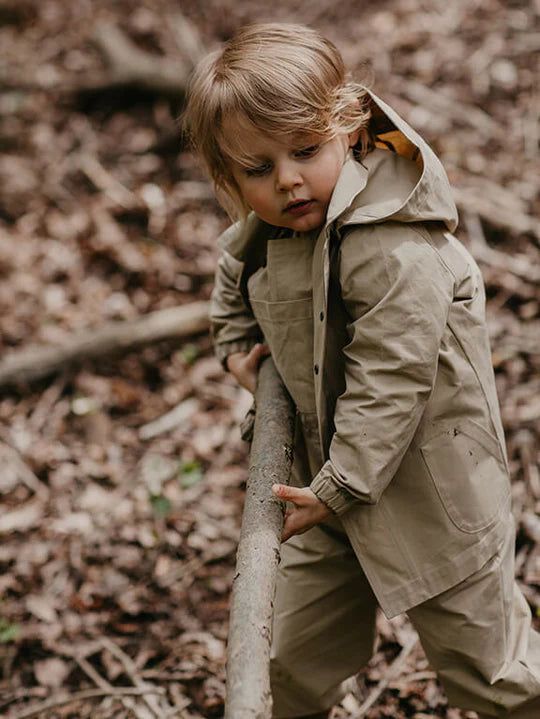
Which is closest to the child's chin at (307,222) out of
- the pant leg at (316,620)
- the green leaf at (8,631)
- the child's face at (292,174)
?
the child's face at (292,174)

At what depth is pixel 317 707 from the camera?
9.25 ft

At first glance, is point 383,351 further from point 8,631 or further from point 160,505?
point 8,631

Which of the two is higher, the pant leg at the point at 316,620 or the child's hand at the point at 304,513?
the child's hand at the point at 304,513

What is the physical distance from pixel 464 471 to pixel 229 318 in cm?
106

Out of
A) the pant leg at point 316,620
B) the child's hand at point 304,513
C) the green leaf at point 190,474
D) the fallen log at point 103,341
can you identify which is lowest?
the green leaf at point 190,474

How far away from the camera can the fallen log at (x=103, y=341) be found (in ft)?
15.9

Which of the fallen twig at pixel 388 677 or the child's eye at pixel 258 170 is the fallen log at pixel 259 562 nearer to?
the child's eye at pixel 258 170

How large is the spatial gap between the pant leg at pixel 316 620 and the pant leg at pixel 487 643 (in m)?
0.31

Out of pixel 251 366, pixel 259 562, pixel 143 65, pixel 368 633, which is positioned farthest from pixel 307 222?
pixel 143 65

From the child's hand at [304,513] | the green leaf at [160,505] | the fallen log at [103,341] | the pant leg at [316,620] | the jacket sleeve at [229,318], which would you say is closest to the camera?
the child's hand at [304,513]

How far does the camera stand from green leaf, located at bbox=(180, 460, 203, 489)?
427 centimetres

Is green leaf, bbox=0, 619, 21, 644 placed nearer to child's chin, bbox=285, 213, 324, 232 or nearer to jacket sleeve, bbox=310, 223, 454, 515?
jacket sleeve, bbox=310, 223, 454, 515

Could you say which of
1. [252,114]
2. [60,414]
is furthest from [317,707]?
[60,414]

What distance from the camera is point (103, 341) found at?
4.93m
